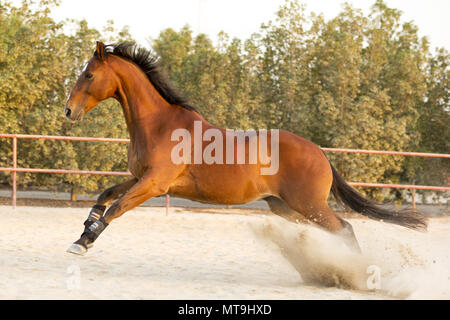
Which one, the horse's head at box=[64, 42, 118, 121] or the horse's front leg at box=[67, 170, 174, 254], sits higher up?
the horse's head at box=[64, 42, 118, 121]

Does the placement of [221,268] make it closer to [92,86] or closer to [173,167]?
[173,167]

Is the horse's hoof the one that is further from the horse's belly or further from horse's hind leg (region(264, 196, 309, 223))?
horse's hind leg (region(264, 196, 309, 223))

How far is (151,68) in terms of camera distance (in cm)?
442

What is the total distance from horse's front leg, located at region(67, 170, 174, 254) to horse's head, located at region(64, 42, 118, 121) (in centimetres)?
75

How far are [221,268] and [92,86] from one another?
6.72 feet

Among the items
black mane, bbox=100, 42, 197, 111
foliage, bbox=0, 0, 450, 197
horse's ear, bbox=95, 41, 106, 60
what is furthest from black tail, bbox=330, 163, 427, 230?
foliage, bbox=0, 0, 450, 197

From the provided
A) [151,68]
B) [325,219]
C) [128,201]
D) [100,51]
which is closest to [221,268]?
[325,219]

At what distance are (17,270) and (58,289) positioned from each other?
2.78ft

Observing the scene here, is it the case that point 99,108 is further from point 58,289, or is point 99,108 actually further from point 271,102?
point 58,289

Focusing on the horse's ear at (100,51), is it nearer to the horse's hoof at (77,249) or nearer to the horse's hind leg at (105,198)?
the horse's hind leg at (105,198)

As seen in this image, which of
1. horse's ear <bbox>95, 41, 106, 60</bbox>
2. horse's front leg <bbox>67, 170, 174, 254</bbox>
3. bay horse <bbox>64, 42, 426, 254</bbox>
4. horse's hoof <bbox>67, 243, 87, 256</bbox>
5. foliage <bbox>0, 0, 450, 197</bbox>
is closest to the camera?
horse's hoof <bbox>67, 243, 87, 256</bbox>

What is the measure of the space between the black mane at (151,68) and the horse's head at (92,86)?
17cm

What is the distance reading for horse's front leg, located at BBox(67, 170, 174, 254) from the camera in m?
3.92
